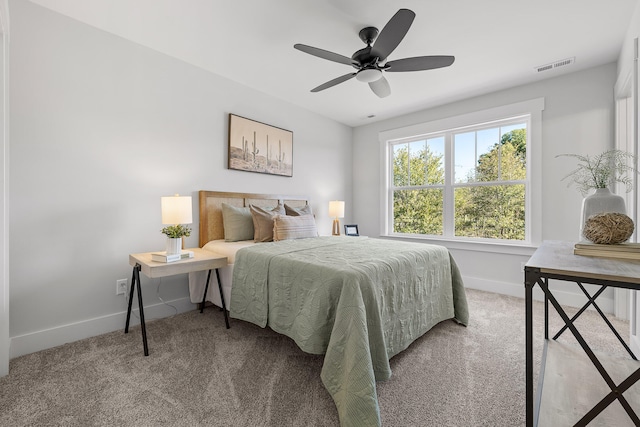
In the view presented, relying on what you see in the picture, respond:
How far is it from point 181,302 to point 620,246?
3261mm

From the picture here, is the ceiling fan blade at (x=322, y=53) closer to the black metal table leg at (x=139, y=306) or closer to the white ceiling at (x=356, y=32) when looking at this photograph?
the white ceiling at (x=356, y=32)

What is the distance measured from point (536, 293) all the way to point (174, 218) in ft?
13.1

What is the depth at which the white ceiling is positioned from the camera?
81.5 inches

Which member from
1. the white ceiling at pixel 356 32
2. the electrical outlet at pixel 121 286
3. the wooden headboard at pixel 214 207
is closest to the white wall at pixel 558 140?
the white ceiling at pixel 356 32

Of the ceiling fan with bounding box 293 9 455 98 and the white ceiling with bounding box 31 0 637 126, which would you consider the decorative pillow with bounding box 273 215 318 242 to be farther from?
the white ceiling with bounding box 31 0 637 126

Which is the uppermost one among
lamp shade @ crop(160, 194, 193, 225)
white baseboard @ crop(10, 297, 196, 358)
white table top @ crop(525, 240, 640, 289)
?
lamp shade @ crop(160, 194, 193, 225)

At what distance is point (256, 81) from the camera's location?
3.28 metres

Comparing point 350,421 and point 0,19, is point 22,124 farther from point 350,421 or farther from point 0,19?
point 350,421

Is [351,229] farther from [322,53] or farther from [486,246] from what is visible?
[322,53]

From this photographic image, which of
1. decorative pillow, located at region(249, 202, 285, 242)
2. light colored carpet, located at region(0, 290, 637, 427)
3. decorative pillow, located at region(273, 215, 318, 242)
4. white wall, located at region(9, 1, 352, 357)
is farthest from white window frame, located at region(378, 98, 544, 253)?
white wall, located at region(9, 1, 352, 357)

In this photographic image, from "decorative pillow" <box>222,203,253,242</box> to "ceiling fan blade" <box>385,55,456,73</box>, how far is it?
202 centimetres

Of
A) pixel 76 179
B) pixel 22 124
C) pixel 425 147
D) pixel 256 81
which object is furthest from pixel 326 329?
pixel 425 147


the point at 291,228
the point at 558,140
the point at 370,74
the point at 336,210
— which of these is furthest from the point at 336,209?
the point at 558,140

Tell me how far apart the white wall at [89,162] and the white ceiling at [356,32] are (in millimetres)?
256
